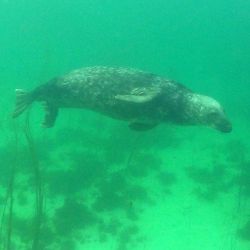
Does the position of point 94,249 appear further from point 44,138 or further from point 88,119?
point 88,119

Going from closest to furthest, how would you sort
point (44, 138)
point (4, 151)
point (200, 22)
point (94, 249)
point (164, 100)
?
point (164, 100) → point (94, 249) → point (4, 151) → point (44, 138) → point (200, 22)

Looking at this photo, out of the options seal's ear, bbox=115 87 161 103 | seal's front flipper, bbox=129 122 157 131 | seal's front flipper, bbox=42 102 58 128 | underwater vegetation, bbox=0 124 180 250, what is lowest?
underwater vegetation, bbox=0 124 180 250

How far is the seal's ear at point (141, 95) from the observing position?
8805 mm

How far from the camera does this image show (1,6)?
135375mm

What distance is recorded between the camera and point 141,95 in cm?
927

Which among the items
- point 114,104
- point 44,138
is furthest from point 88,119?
point 114,104

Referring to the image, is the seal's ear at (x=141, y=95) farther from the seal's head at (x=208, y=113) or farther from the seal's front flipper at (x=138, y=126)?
the seal's head at (x=208, y=113)

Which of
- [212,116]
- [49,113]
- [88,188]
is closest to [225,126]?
[212,116]

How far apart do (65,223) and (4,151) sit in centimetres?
451

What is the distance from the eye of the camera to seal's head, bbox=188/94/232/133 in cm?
→ 871

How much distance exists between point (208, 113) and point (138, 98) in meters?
1.47

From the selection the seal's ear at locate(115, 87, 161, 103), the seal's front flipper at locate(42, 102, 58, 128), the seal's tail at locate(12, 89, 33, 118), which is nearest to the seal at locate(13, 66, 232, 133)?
the seal's ear at locate(115, 87, 161, 103)

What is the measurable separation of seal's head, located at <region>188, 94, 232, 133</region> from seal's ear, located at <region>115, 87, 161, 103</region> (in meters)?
0.78

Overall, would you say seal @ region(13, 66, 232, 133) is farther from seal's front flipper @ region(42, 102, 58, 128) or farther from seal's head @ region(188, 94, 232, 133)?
seal's front flipper @ region(42, 102, 58, 128)
